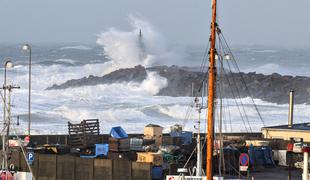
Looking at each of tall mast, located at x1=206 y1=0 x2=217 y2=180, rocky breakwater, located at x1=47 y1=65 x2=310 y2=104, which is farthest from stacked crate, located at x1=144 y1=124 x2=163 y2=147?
rocky breakwater, located at x1=47 y1=65 x2=310 y2=104

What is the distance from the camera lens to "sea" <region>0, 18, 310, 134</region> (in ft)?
225

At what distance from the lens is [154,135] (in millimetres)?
40844

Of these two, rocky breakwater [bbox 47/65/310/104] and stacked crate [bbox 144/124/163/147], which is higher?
rocky breakwater [bbox 47/65/310/104]

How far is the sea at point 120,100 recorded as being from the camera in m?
68.7

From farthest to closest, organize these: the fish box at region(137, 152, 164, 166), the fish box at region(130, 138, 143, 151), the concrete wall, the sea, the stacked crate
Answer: the sea
the stacked crate
the fish box at region(130, 138, 143, 151)
the fish box at region(137, 152, 164, 166)
the concrete wall

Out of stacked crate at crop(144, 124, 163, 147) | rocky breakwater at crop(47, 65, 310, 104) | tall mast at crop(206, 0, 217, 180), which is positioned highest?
rocky breakwater at crop(47, 65, 310, 104)

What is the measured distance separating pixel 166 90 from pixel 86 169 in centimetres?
7858

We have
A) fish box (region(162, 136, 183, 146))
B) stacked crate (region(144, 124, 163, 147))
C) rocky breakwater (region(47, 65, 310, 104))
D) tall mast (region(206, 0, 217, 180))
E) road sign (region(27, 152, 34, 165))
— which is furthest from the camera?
rocky breakwater (region(47, 65, 310, 104))

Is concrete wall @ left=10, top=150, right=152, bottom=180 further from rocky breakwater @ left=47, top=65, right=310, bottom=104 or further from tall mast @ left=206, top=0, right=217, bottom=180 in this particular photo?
rocky breakwater @ left=47, top=65, right=310, bottom=104

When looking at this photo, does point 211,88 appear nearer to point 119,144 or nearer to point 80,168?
point 80,168

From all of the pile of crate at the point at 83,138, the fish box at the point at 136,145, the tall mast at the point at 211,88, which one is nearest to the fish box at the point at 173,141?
the pile of crate at the point at 83,138

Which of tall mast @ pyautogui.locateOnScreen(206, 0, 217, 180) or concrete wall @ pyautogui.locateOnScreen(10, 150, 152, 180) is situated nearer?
tall mast @ pyautogui.locateOnScreen(206, 0, 217, 180)

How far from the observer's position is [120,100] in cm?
9144

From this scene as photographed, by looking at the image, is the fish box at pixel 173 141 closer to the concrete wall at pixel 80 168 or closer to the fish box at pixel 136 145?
the fish box at pixel 136 145
